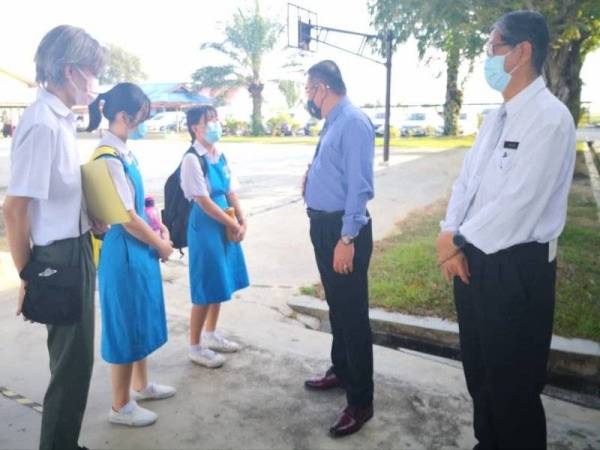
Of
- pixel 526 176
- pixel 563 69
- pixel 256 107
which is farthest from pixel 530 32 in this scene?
pixel 256 107

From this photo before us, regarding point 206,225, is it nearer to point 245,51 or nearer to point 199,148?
point 199,148

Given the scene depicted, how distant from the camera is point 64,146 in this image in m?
2.10

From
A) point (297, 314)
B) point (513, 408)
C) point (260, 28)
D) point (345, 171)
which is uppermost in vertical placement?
point (260, 28)

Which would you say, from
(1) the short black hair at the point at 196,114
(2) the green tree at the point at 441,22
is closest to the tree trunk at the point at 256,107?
(2) the green tree at the point at 441,22

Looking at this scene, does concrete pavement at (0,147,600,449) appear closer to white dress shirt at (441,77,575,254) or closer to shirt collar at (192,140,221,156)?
white dress shirt at (441,77,575,254)

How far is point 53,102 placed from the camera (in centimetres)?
209

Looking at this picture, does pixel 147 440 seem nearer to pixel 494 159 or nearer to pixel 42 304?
pixel 42 304

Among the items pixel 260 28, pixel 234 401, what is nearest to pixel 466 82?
pixel 260 28

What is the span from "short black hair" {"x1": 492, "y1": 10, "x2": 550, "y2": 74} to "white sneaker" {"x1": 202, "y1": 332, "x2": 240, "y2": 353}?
101 inches

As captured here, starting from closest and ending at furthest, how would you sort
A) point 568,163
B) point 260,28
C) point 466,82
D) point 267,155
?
point 568,163 → point 267,155 → point 466,82 → point 260,28

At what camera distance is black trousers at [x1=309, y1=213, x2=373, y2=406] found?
9.18 feet

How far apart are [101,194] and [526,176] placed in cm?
169

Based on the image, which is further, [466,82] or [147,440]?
[466,82]

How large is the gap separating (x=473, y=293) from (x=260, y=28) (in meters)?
32.6
